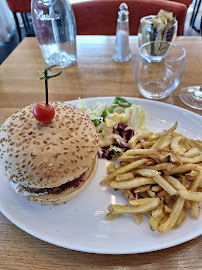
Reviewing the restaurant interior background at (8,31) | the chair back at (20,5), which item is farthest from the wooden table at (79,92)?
the restaurant interior background at (8,31)

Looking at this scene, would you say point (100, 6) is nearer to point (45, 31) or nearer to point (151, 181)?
point (45, 31)

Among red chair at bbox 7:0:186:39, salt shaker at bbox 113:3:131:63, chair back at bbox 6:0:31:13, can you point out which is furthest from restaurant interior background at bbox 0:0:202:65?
salt shaker at bbox 113:3:131:63

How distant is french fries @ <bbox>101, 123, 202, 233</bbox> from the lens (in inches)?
53.0

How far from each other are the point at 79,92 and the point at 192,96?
1.20 meters

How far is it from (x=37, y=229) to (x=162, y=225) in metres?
0.74

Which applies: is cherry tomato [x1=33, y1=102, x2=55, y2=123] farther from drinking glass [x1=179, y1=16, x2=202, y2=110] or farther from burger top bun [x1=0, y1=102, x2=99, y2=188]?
drinking glass [x1=179, y1=16, x2=202, y2=110]

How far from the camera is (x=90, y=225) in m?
1.45

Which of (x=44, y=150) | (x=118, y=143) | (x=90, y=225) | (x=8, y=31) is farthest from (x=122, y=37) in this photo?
(x=8, y=31)

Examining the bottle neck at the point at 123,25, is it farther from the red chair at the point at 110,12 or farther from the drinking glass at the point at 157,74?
the red chair at the point at 110,12

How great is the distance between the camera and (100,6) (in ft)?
12.5

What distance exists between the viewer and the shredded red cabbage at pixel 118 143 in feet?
6.22

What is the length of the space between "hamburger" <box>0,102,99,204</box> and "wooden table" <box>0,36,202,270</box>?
292 mm

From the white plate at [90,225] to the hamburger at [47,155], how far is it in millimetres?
78

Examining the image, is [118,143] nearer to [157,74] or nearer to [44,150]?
[44,150]
